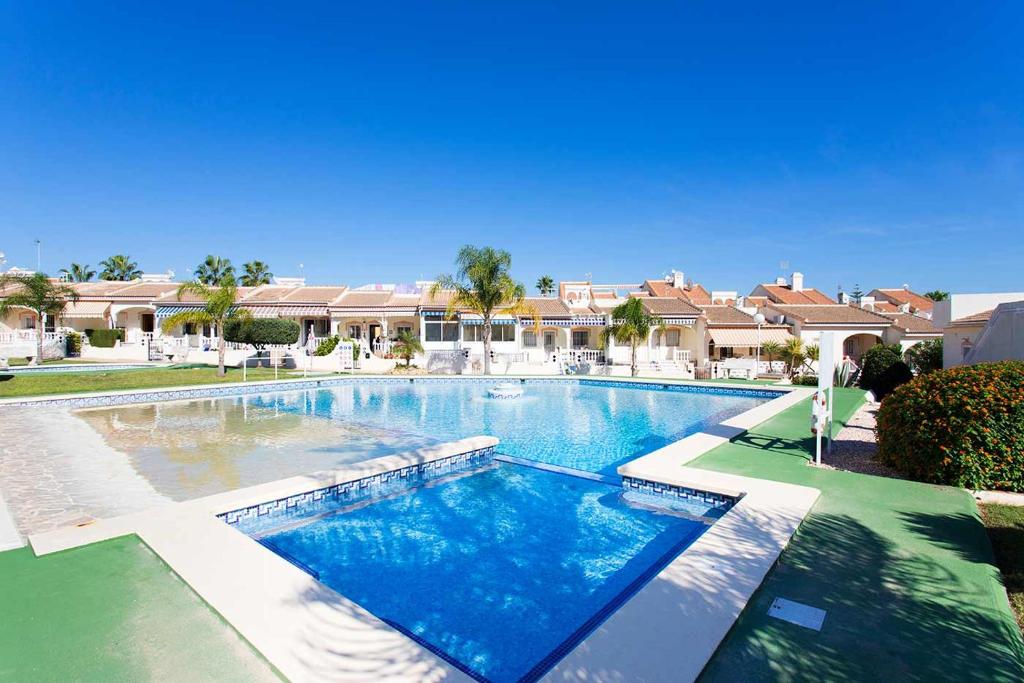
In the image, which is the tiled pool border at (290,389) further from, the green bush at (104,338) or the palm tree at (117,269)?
the palm tree at (117,269)

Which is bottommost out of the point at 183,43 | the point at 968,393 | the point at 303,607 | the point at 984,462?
the point at 303,607

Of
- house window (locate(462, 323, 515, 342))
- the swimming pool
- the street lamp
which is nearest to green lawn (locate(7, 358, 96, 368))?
the swimming pool

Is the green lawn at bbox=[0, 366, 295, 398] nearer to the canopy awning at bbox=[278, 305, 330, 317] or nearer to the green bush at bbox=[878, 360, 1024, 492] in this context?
the canopy awning at bbox=[278, 305, 330, 317]

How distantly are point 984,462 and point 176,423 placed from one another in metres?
23.6

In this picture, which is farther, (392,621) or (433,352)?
(433,352)

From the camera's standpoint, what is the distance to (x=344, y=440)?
52.9 ft

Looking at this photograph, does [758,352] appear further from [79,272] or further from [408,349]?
[79,272]

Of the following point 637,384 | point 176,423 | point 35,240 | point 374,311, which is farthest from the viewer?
point 35,240

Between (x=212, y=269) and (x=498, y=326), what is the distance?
56.8 m

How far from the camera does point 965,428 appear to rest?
31.0ft

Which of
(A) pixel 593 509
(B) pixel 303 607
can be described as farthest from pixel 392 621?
(A) pixel 593 509

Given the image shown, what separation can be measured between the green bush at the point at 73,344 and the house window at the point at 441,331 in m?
29.3

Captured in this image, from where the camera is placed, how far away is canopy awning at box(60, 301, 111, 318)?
44344mm

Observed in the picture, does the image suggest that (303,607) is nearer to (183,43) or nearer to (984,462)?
(984,462)
